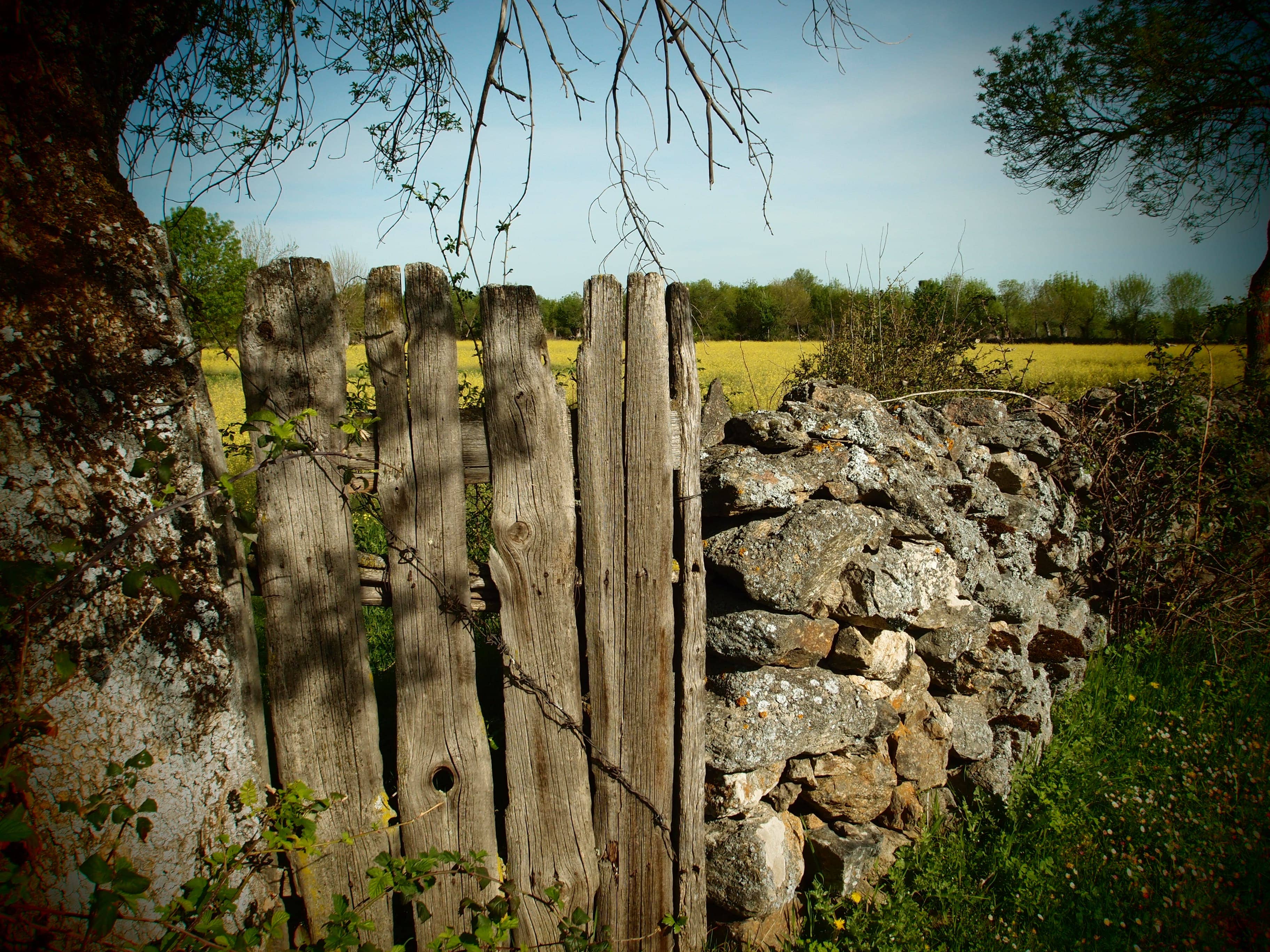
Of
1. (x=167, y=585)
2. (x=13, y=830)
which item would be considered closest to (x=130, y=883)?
(x=13, y=830)

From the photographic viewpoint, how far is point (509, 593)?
6.68 ft

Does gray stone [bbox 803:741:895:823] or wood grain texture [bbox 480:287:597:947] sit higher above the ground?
wood grain texture [bbox 480:287:597:947]

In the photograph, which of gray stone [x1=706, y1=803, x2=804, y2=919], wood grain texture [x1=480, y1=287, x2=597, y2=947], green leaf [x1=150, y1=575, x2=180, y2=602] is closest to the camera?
green leaf [x1=150, y1=575, x2=180, y2=602]

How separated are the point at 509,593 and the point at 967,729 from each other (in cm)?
253

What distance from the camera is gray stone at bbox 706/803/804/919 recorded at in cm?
236

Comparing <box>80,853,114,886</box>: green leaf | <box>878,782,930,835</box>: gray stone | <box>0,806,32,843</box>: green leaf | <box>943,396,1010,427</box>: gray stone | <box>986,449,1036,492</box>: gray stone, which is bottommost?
<box>878,782,930,835</box>: gray stone

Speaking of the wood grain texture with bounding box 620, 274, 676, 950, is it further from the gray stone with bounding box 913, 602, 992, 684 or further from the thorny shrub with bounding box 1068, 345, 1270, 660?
the thorny shrub with bounding box 1068, 345, 1270, 660

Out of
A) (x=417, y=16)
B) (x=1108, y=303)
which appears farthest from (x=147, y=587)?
(x=1108, y=303)

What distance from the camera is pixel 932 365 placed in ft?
17.2

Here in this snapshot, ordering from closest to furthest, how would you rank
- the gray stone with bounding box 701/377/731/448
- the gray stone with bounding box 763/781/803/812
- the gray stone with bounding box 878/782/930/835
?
the gray stone with bounding box 763/781/803/812 < the gray stone with bounding box 878/782/930/835 < the gray stone with bounding box 701/377/731/448

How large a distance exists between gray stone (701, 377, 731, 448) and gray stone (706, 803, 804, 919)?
1.53m

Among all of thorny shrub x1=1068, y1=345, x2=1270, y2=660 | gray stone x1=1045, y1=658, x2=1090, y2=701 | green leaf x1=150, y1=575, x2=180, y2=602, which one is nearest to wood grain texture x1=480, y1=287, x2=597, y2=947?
green leaf x1=150, y1=575, x2=180, y2=602

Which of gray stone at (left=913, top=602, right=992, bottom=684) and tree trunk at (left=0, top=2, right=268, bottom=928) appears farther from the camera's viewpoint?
gray stone at (left=913, top=602, right=992, bottom=684)

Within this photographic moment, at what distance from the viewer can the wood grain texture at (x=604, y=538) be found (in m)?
2.10
